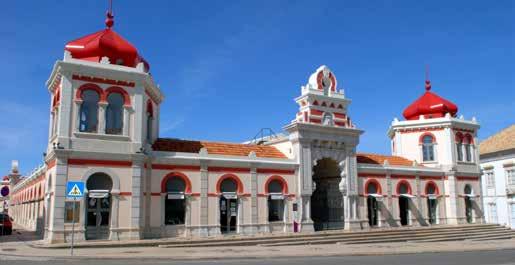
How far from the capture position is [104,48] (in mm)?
25297

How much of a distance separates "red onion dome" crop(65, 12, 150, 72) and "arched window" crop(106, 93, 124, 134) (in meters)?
2.20

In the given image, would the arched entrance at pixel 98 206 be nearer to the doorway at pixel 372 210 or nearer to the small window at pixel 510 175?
the doorway at pixel 372 210

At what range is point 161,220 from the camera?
25.5 m

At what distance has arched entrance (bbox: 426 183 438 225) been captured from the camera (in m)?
37.8

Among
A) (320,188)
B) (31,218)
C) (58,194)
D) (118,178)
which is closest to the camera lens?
(58,194)

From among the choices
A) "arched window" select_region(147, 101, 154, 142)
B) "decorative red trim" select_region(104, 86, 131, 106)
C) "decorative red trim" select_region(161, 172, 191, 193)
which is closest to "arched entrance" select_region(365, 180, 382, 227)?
"decorative red trim" select_region(161, 172, 191, 193)

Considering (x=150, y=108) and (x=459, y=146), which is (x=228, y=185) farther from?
(x=459, y=146)

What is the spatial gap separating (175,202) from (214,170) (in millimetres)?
2914

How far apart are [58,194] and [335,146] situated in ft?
58.5

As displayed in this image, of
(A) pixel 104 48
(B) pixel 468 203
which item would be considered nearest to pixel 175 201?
(A) pixel 104 48

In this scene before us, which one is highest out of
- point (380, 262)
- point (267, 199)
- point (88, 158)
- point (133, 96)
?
point (133, 96)

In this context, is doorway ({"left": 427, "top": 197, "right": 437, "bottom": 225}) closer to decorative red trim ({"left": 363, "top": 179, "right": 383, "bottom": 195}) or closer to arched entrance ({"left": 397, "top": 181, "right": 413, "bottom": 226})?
arched entrance ({"left": 397, "top": 181, "right": 413, "bottom": 226})

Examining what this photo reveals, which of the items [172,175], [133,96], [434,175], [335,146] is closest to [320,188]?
[335,146]

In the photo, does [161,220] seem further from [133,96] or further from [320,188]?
[320,188]
